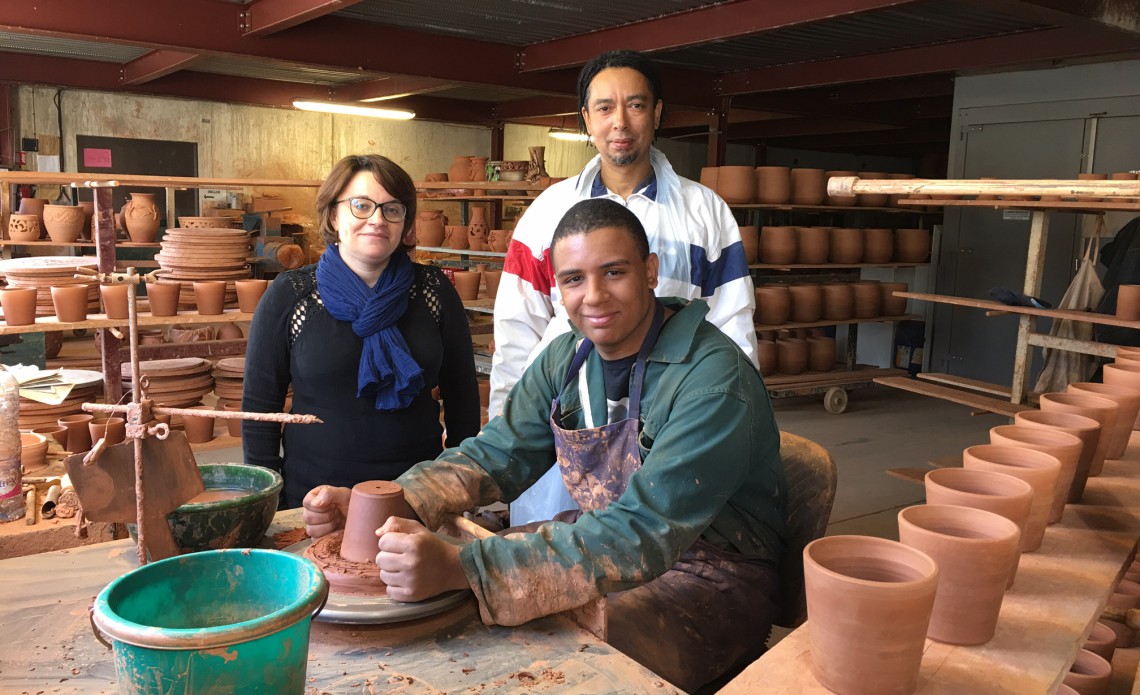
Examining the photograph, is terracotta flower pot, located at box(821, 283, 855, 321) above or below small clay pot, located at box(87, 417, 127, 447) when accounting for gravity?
above

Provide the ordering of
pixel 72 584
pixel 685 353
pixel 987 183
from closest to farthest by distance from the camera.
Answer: pixel 987 183 → pixel 72 584 → pixel 685 353

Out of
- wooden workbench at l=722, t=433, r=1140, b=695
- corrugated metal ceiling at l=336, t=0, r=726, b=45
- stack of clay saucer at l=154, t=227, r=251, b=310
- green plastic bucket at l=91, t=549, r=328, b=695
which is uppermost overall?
corrugated metal ceiling at l=336, t=0, r=726, b=45

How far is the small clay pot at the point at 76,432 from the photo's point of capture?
14.2ft

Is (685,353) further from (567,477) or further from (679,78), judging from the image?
(679,78)

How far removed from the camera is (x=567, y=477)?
2.14m

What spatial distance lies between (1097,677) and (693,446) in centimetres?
145

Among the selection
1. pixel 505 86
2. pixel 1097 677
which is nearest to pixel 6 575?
pixel 1097 677

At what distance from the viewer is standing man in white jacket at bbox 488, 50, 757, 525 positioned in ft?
9.29

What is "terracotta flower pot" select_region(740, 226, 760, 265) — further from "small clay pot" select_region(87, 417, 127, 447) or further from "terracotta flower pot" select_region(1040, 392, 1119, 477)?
"terracotta flower pot" select_region(1040, 392, 1119, 477)

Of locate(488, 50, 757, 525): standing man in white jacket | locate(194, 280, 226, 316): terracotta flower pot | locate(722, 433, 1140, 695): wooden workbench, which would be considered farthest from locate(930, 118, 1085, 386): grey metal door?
locate(194, 280, 226, 316): terracotta flower pot

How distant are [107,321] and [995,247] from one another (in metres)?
7.87

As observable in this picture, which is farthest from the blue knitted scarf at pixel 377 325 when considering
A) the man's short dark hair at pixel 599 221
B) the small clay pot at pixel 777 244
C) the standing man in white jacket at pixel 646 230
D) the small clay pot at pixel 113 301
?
the small clay pot at pixel 777 244

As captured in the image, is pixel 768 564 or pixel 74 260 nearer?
pixel 768 564

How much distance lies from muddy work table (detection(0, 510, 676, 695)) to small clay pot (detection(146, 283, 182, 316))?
354 cm
